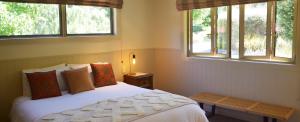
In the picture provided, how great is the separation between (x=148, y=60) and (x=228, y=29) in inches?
65.5

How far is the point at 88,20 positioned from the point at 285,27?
287cm

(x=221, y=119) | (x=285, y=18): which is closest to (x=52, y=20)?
(x=221, y=119)

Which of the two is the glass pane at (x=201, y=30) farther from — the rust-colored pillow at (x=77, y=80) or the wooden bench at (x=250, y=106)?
the rust-colored pillow at (x=77, y=80)

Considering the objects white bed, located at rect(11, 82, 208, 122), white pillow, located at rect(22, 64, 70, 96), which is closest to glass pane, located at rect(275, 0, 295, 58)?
white bed, located at rect(11, 82, 208, 122)

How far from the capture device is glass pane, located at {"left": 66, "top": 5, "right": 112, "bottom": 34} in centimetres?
406

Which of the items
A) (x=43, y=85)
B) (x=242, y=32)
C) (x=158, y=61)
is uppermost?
(x=242, y=32)

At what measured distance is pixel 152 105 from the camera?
9.10 feet

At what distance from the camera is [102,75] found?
387 centimetres

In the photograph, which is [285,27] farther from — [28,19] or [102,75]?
[28,19]

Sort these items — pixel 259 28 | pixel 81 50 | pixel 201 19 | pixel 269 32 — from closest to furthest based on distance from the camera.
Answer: pixel 269 32
pixel 259 28
pixel 81 50
pixel 201 19

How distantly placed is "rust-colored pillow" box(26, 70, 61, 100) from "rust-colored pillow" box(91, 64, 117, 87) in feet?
2.00

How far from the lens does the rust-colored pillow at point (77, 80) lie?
11.4ft

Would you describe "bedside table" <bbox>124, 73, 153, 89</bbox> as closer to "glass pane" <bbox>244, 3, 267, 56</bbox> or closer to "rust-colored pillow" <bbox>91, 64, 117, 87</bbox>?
"rust-colored pillow" <bbox>91, 64, 117, 87</bbox>

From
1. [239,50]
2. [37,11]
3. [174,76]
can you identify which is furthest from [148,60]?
[37,11]
